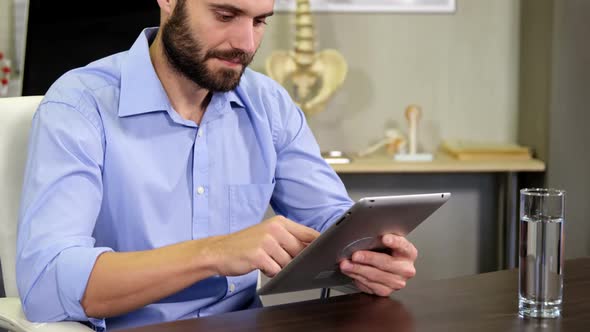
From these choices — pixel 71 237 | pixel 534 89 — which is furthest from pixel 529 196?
pixel 534 89

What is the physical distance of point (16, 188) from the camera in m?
1.62

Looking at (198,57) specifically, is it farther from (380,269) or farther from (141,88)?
(380,269)

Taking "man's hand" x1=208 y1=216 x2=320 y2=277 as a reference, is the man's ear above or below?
above

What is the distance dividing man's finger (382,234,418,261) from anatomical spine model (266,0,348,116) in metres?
1.82

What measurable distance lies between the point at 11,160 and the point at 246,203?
1.47 feet

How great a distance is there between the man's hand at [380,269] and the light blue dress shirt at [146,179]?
1.09ft

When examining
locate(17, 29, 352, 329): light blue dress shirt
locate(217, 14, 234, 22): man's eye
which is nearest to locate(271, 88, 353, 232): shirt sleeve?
locate(17, 29, 352, 329): light blue dress shirt

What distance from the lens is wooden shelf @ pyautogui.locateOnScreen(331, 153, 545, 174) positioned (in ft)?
10.1

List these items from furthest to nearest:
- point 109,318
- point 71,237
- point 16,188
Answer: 1. point 16,188
2. point 109,318
3. point 71,237

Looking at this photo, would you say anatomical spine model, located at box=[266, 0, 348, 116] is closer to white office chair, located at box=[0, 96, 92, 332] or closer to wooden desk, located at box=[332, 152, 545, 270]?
wooden desk, located at box=[332, 152, 545, 270]

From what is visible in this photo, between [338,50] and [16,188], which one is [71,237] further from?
[338,50]

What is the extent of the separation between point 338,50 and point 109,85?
186cm

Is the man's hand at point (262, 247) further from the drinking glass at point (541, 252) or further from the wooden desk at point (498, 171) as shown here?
the wooden desk at point (498, 171)

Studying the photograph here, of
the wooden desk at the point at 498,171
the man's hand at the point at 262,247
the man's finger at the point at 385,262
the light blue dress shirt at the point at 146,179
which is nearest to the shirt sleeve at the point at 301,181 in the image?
the light blue dress shirt at the point at 146,179
